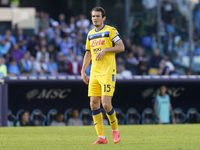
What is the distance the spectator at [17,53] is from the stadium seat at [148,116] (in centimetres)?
417

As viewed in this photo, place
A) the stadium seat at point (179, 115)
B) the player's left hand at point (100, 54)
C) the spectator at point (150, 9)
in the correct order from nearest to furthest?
the player's left hand at point (100, 54), the stadium seat at point (179, 115), the spectator at point (150, 9)

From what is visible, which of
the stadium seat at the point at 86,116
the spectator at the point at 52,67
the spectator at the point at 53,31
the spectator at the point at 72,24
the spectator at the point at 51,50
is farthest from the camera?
the spectator at the point at 72,24

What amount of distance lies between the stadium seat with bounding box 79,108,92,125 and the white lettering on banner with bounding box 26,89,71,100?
733 millimetres

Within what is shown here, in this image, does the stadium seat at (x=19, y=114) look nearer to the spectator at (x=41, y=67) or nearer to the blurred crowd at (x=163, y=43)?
the spectator at (x=41, y=67)

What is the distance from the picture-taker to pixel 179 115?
43.0ft

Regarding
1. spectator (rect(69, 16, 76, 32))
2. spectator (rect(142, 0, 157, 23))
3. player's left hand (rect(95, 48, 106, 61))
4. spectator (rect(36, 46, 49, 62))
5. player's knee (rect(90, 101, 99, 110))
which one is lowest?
player's knee (rect(90, 101, 99, 110))

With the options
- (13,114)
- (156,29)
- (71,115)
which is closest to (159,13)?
(156,29)

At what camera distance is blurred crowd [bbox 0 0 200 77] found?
40.0ft

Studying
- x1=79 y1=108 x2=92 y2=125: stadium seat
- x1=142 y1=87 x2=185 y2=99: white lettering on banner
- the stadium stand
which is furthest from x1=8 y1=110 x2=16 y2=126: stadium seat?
the stadium stand

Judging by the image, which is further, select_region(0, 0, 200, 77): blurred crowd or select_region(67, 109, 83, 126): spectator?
select_region(0, 0, 200, 77): blurred crowd

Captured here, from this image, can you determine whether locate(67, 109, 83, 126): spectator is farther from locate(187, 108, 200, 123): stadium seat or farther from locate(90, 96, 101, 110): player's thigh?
locate(90, 96, 101, 110): player's thigh

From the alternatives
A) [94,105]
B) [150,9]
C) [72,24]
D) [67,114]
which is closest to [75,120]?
[67,114]

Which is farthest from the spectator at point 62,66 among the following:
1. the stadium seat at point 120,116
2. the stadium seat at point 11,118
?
the stadium seat at point 120,116

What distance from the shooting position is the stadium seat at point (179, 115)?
512 inches
